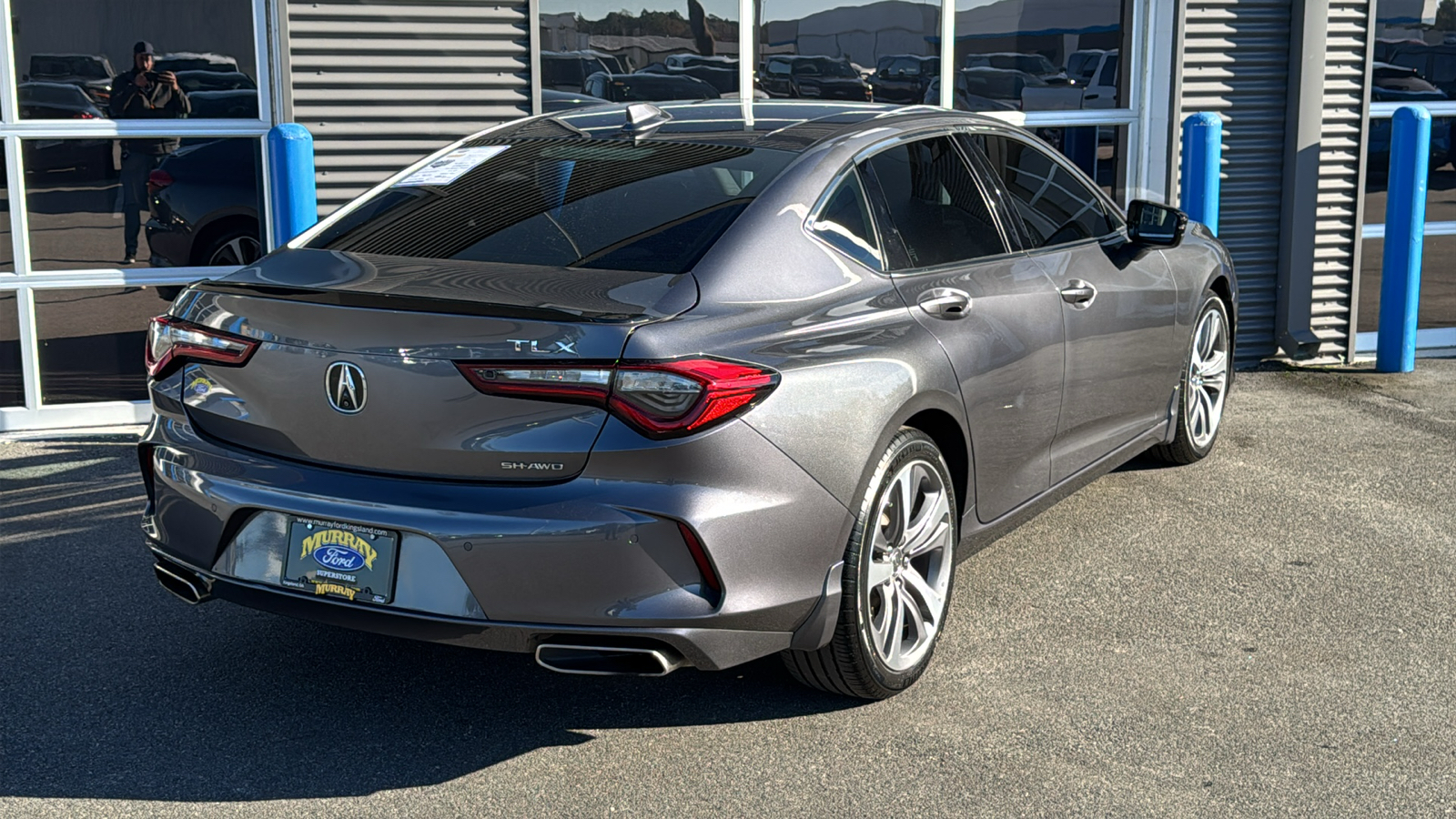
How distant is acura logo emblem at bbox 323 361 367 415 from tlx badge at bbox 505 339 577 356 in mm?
383

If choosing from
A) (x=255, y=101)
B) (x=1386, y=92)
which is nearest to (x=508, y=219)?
(x=255, y=101)

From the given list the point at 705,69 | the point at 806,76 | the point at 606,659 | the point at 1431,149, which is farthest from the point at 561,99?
the point at 1431,149

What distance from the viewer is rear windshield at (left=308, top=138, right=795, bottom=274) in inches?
147

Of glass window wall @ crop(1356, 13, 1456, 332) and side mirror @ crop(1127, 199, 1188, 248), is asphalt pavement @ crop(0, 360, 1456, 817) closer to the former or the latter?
side mirror @ crop(1127, 199, 1188, 248)

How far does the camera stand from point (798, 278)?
375 centimetres

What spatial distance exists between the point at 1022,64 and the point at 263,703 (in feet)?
20.1

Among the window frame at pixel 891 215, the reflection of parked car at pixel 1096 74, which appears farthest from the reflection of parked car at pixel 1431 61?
the window frame at pixel 891 215

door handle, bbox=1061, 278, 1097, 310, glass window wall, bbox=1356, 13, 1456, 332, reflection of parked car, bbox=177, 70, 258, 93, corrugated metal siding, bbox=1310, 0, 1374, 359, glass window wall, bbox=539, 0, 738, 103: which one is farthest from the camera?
glass window wall, bbox=1356, 13, 1456, 332

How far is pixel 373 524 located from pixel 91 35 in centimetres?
483

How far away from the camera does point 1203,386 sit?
6344 millimetres

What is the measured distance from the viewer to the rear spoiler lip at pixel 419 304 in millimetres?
3324

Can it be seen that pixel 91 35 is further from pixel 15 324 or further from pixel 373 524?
pixel 373 524

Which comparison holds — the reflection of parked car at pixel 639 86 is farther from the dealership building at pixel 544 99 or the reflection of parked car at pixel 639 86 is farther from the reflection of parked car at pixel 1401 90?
the reflection of parked car at pixel 1401 90

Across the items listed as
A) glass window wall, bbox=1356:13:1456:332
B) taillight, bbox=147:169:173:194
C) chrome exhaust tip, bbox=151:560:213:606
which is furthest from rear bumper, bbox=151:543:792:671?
glass window wall, bbox=1356:13:1456:332
